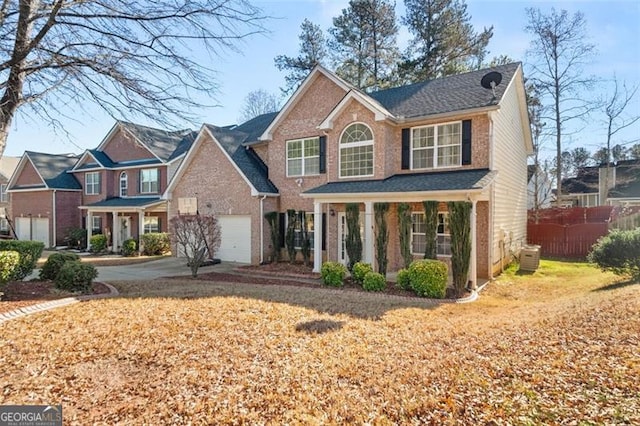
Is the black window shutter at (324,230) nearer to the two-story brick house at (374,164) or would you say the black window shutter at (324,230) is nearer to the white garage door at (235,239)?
the two-story brick house at (374,164)

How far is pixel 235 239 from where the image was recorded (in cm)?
1875

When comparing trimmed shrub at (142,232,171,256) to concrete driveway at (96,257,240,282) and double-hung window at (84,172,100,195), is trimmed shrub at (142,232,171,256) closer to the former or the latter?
concrete driveway at (96,257,240,282)

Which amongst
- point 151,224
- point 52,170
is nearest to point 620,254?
point 151,224

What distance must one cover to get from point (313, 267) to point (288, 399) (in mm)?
11502

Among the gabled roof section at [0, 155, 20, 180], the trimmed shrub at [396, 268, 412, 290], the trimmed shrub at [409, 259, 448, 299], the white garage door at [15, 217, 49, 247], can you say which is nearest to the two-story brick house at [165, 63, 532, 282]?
the trimmed shrub at [409, 259, 448, 299]

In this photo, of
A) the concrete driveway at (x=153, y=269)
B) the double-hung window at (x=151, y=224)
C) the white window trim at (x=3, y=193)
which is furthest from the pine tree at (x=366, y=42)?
the white window trim at (x=3, y=193)

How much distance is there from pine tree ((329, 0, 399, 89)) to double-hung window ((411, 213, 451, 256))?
18.5m

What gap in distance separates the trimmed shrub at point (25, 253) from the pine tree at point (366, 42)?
25.7 metres

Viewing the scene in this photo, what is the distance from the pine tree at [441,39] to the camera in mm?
27938

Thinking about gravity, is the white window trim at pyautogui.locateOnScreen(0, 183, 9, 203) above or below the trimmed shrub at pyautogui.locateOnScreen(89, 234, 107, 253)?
above

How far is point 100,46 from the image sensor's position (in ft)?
24.1

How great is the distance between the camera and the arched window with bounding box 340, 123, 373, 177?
49.9 feet

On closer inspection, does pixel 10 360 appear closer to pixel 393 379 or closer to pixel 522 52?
pixel 393 379

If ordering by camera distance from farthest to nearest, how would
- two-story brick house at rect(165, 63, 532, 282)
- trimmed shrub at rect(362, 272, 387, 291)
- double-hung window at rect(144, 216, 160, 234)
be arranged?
double-hung window at rect(144, 216, 160, 234) → two-story brick house at rect(165, 63, 532, 282) → trimmed shrub at rect(362, 272, 387, 291)
